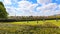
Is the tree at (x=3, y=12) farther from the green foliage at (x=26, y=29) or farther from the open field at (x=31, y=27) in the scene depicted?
the green foliage at (x=26, y=29)

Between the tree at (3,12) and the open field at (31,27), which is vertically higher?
the tree at (3,12)

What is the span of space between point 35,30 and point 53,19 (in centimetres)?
197

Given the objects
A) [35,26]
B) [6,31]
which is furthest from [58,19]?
[6,31]

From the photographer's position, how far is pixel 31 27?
1684cm

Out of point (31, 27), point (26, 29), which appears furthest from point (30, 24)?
point (26, 29)

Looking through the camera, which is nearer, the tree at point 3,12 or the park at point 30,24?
the park at point 30,24

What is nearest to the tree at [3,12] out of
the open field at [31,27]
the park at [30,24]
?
the park at [30,24]

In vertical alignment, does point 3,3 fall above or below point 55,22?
above

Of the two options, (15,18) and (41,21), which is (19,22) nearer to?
(15,18)

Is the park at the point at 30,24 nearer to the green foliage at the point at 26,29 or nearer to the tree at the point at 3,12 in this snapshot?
the green foliage at the point at 26,29

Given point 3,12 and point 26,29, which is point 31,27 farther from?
point 3,12

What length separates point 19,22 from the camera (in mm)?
17328

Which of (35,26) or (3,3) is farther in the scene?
(3,3)

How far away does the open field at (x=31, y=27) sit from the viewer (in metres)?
16.4
